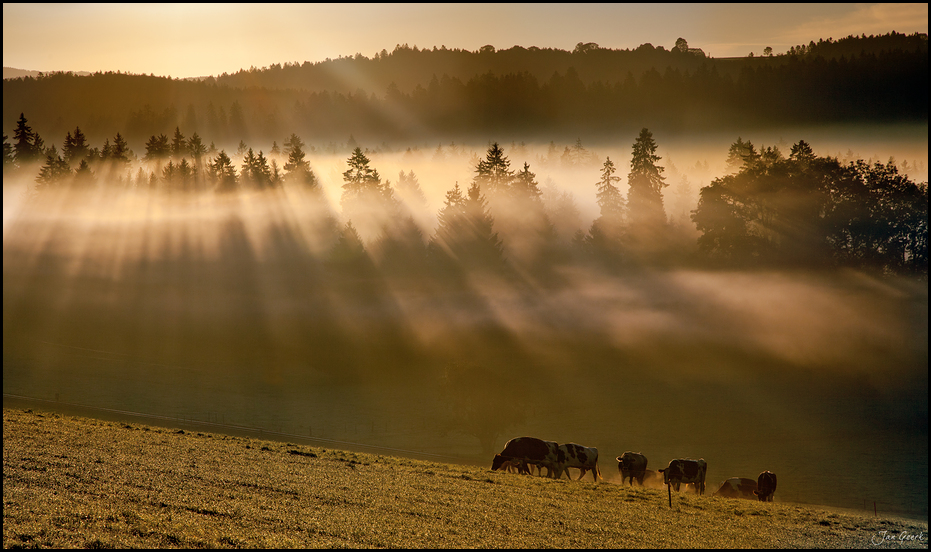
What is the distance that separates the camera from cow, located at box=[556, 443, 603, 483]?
40375 mm

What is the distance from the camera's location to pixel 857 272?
289 feet

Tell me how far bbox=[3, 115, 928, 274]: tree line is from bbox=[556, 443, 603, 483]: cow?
202ft

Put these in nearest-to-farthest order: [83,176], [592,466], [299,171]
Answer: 1. [592,466]
2. [299,171]
3. [83,176]

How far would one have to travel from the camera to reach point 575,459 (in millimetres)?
41125

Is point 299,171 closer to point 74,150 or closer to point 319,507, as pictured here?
point 74,150

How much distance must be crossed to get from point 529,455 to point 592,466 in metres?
5.15

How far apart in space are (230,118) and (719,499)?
620 feet

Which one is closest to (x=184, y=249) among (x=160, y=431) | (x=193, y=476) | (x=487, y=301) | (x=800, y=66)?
(x=487, y=301)

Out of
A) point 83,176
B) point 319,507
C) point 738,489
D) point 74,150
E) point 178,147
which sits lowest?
point 738,489

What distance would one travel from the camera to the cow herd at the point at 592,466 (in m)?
39.9

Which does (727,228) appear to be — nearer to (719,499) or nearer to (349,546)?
(719,499)

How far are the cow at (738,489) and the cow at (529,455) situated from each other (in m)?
12.2

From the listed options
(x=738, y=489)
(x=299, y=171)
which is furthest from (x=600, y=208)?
(x=738, y=489)

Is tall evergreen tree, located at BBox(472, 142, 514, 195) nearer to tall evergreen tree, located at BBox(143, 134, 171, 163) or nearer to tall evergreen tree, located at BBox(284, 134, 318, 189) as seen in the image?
tall evergreen tree, located at BBox(284, 134, 318, 189)
